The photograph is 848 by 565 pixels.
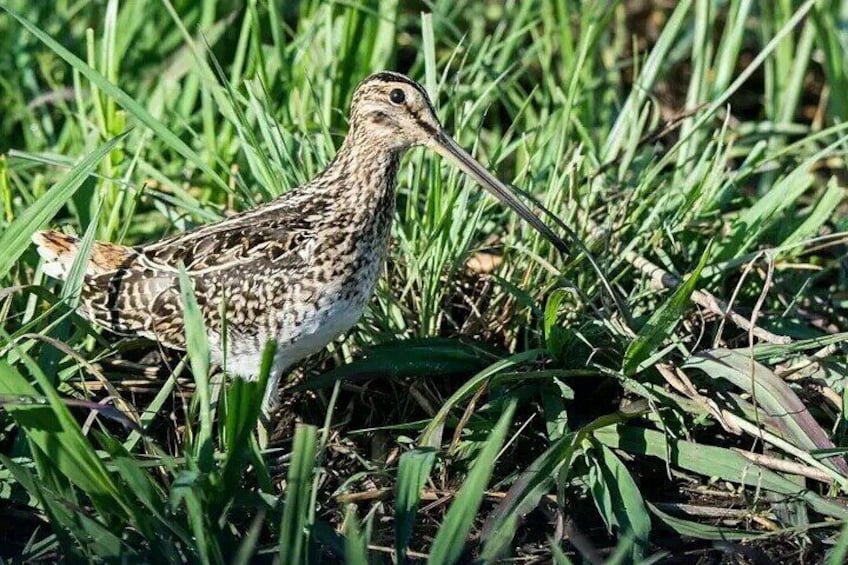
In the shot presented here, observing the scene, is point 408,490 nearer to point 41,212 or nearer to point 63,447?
point 63,447

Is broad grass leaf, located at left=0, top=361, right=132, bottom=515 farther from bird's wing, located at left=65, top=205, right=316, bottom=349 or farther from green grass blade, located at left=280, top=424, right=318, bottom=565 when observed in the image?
bird's wing, located at left=65, top=205, right=316, bottom=349

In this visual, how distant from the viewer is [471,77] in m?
4.96

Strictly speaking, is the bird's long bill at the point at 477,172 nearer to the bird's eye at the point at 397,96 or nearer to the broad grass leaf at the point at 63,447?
the bird's eye at the point at 397,96

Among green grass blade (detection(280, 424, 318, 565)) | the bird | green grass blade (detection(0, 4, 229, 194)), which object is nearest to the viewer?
green grass blade (detection(280, 424, 318, 565))

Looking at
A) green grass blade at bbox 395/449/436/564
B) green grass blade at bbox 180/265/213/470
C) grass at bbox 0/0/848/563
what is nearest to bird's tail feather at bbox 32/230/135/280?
grass at bbox 0/0/848/563

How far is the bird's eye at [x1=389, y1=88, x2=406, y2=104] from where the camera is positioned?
13.4ft

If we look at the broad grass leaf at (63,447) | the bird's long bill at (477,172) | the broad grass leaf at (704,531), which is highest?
the bird's long bill at (477,172)

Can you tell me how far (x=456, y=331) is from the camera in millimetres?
4438

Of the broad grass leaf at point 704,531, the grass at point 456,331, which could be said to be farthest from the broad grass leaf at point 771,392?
the broad grass leaf at point 704,531

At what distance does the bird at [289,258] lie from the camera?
3.93 m

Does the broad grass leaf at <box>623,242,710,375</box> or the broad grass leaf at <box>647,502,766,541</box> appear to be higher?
the broad grass leaf at <box>623,242,710,375</box>

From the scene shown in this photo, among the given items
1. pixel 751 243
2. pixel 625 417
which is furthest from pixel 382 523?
pixel 751 243

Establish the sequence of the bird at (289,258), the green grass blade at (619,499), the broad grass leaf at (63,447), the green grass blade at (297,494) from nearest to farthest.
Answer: the green grass blade at (297,494)
the broad grass leaf at (63,447)
the green grass blade at (619,499)
the bird at (289,258)

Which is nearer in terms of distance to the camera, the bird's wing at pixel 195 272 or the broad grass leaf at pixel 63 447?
the broad grass leaf at pixel 63 447
